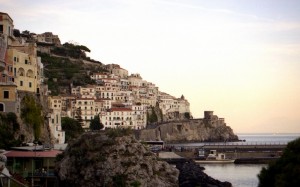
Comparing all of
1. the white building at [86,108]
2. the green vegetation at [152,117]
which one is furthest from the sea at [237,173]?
the green vegetation at [152,117]

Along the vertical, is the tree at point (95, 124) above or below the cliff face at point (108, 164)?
above

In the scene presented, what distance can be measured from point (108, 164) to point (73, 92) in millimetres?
109753

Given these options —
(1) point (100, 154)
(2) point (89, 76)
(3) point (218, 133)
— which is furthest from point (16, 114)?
(3) point (218, 133)

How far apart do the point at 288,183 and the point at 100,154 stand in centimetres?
1838

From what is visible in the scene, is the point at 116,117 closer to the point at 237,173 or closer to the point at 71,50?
the point at 71,50

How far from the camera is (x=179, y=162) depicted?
73.5 m

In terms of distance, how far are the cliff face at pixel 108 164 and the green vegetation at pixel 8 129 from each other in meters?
11.1

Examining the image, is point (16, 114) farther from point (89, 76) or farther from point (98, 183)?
point (89, 76)

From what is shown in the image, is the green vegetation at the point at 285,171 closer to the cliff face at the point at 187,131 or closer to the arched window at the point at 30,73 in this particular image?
the arched window at the point at 30,73

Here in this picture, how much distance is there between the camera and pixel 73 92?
142750 millimetres

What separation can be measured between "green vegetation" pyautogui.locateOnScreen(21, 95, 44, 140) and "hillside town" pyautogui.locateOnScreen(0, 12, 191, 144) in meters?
0.91

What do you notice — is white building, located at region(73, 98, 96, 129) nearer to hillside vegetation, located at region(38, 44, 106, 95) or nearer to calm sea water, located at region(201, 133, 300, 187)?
hillside vegetation, located at region(38, 44, 106, 95)

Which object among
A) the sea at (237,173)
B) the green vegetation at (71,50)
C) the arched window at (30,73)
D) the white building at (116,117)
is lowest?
the sea at (237,173)

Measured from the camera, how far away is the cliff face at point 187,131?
15305 cm
